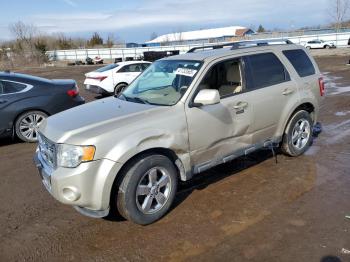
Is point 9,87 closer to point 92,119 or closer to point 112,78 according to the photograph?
point 92,119

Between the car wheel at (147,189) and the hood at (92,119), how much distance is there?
0.48 m

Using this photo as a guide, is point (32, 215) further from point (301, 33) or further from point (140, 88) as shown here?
point (301, 33)

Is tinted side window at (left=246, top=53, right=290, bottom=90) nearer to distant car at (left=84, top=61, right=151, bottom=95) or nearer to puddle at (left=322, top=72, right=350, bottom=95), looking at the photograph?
puddle at (left=322, top=72, right=350, bottom=95)

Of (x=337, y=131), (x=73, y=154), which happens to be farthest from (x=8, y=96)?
(x=337, y=131)

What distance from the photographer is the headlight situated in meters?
3.69

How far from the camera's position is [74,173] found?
3.70m

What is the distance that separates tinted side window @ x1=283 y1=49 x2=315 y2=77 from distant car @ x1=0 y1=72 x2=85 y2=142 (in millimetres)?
4863

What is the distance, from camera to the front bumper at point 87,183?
370 centimetres

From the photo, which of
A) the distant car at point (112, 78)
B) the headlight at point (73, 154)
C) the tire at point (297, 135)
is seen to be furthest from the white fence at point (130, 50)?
the headlight at point (73, 154)

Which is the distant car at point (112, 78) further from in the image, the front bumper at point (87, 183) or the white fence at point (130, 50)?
the white fence at point (130, 50)

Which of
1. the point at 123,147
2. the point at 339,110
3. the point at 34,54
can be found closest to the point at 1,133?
the point at 123,147

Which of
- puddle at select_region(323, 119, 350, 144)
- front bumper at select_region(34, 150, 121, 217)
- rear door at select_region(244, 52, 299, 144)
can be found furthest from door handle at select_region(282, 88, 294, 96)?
front bumper at select_region(34, 150, 121, 217)

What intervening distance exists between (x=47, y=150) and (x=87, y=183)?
28.8 inches

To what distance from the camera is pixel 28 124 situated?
7949mm
